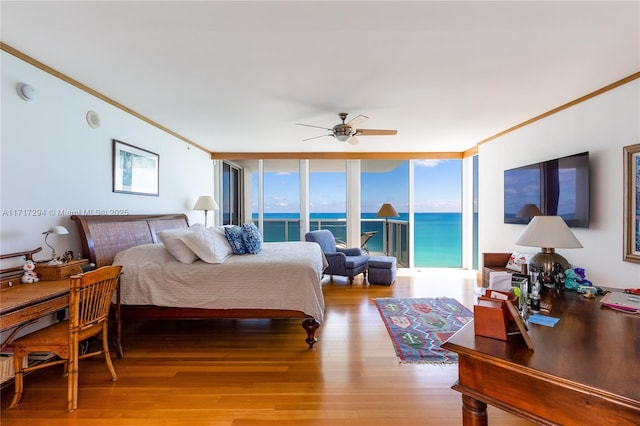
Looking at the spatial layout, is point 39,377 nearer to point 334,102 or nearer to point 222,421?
point 222,421

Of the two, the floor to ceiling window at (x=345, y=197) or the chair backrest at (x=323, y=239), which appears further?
the floor to ceiling window at (x=345, y=197)

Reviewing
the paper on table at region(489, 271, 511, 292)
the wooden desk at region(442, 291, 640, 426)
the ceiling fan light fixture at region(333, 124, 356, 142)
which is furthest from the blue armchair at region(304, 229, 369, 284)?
the wooden desk at region(442, 291, 640, 426)

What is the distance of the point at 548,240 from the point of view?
1820 mm

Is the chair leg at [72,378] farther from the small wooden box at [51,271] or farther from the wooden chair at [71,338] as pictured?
the small wooden box at [51,271]

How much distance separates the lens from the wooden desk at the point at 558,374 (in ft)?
2.76

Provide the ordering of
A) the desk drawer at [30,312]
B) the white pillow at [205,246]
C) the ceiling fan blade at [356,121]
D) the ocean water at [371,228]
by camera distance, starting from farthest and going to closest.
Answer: the ocean water at [371,228] < the ceiling fan blade at [356,121] < the white pillow at [205,246] < the desk drawer at [30,312]

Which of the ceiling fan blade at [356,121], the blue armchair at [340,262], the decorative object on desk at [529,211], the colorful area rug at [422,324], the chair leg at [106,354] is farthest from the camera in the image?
the blue armchair at [340,262]

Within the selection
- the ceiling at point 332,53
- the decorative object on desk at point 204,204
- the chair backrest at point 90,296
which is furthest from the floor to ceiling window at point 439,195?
the chair backrest at point 90,296

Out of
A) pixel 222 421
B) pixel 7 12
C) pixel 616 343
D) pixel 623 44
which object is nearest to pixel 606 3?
pixel 623 44

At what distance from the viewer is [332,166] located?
6.48m

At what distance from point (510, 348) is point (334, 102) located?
2848 millimetres

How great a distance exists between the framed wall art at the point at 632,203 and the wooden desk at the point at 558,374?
191cm

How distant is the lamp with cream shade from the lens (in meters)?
1.80

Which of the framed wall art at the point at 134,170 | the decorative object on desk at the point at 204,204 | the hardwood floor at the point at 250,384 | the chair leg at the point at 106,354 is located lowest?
the hardwood floor at the point at 250,384
